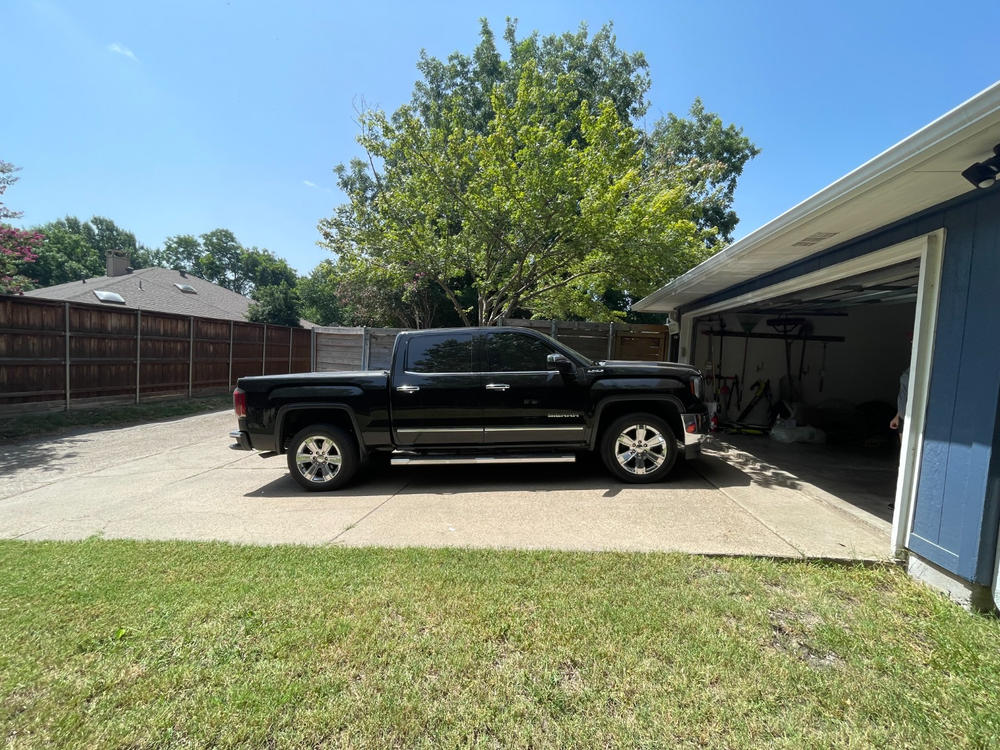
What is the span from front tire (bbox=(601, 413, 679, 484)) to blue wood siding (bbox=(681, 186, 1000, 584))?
219 cm

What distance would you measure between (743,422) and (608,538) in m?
7.30

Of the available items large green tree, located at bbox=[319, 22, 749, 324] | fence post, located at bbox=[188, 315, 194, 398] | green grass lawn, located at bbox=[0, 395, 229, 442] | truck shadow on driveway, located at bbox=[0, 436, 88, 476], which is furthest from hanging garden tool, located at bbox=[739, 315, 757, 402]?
fence post, located at bbox=[188, 315, 194, 398]

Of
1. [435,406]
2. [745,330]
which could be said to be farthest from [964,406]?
[745,330]

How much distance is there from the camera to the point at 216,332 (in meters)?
12.9

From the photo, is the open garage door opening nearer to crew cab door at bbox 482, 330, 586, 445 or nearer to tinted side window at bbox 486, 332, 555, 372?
crew cab door at bbox 482, 330, 586, 445

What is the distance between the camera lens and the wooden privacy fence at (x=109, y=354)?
8.47m

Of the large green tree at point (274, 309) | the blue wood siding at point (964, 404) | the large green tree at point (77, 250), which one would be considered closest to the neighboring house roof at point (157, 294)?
the large green tree at point (274, 309)

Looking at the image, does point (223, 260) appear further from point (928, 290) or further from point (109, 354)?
point (928, 290)

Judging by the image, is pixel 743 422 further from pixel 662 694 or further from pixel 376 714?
pixel 376 714

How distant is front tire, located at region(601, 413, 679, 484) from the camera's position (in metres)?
5.21

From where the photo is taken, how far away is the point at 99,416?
30.4 ft

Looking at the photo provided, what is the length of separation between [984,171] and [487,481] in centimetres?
462

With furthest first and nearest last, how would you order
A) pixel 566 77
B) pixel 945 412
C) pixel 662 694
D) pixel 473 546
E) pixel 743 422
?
1. pixel 566 77
2. pixel 743 422
3. pixel 473 546
4. pixel 945 412
5. pixel 662 694

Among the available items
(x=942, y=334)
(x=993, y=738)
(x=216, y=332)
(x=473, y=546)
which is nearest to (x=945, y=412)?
(x=942, y=334)
